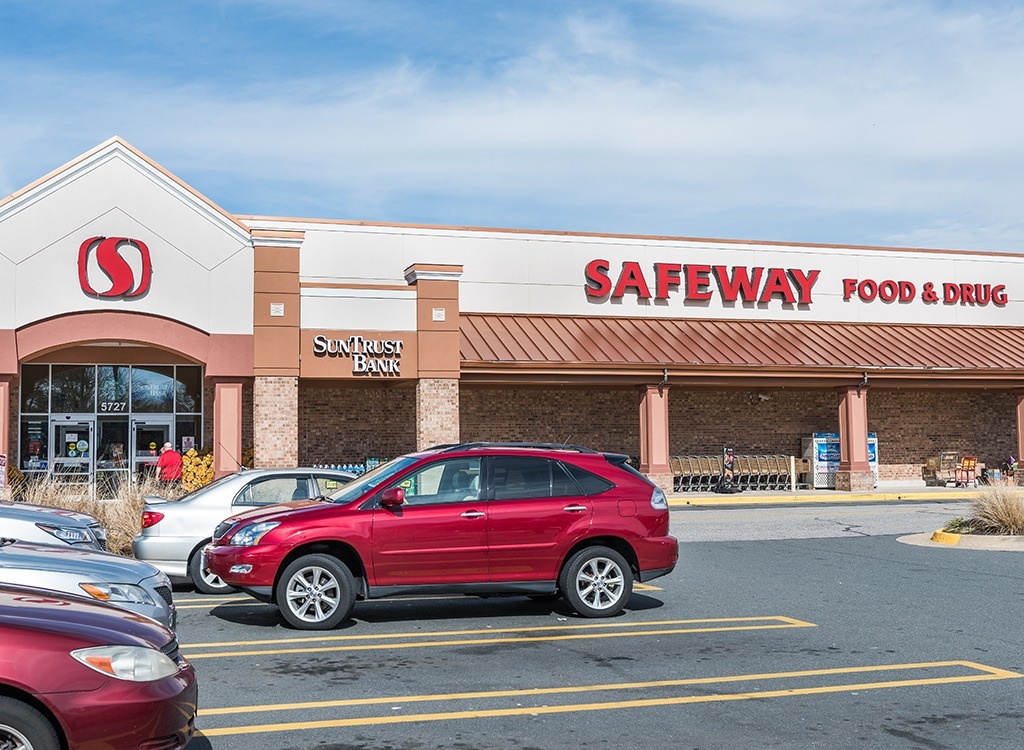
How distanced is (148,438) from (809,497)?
17.7m

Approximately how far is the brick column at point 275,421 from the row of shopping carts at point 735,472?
11.5 m

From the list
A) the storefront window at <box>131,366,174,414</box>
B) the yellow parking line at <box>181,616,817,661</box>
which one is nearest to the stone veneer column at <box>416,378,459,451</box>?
the storefront window at <box>131,366,174,414</box>

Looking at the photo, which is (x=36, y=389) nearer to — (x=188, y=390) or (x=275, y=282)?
(x=188, y=390)

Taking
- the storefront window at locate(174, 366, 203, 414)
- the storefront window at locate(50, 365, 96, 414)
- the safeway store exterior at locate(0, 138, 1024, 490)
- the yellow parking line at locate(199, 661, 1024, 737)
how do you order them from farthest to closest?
1. the storefront window at locate(174, 366, 203, 414)
2. the storefront window at locate(50, 365, 96, 414)
3. the safeway store exterior at locate(0, 138, 1024, 490)
4. the yellow parking line at locate(199, 661, 1024, 737)

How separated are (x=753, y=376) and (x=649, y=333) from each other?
3.26 metres

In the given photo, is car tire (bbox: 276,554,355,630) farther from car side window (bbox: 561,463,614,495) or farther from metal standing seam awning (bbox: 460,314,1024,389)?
metal standing seam awning (bbox: 460,314,1024,389)

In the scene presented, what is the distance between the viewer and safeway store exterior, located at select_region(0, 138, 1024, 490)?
26.5m

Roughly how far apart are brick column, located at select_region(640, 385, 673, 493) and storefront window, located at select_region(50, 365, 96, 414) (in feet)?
48.3

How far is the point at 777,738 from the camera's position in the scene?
6.46 m

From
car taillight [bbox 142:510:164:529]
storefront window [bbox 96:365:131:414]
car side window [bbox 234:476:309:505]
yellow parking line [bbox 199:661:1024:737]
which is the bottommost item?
yellow parking line [bbox 199:661:1024:737]

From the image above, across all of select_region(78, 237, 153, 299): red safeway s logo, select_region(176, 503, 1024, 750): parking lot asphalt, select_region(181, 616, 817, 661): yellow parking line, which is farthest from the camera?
select_region(78, 237, 153, 299): red safeway s logo

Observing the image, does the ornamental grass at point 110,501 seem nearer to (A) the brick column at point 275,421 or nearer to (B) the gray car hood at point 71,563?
(B) the gray car hood at point 71,563

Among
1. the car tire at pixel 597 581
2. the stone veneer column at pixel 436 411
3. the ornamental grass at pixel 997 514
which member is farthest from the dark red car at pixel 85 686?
the stone veneer column at pixel 436 411

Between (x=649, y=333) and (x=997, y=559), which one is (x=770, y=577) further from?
(x=649, y=333)
